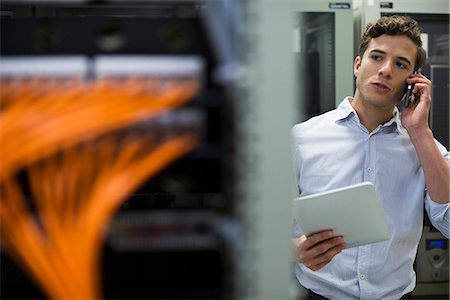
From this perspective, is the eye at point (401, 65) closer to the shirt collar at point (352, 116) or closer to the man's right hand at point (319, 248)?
the shirt collar at point (352, 116)

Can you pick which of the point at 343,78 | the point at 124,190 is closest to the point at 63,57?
the point at 124,190

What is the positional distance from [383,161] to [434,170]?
0.54 ft

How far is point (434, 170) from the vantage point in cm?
180

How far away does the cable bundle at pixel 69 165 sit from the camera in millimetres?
656

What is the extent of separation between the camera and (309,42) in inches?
101

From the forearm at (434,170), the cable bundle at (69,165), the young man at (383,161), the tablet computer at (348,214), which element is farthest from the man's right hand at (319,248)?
the cable bundle at (69,165)

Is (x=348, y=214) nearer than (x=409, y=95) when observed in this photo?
Yes

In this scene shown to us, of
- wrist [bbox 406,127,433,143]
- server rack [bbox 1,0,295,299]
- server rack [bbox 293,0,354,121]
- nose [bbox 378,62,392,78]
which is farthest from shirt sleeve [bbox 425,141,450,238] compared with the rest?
server rack [bbox 1,0,295,299]

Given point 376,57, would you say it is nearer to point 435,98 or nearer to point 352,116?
point 352,116

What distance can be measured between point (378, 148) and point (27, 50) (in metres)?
1.45

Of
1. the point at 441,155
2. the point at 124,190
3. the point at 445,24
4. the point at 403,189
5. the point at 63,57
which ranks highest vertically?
the point at 445,24

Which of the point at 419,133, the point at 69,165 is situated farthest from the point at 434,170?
the point at 69,165

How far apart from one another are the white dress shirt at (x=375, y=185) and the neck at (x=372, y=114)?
0.02 meters

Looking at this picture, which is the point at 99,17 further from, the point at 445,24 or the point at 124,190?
the point at 445,24
